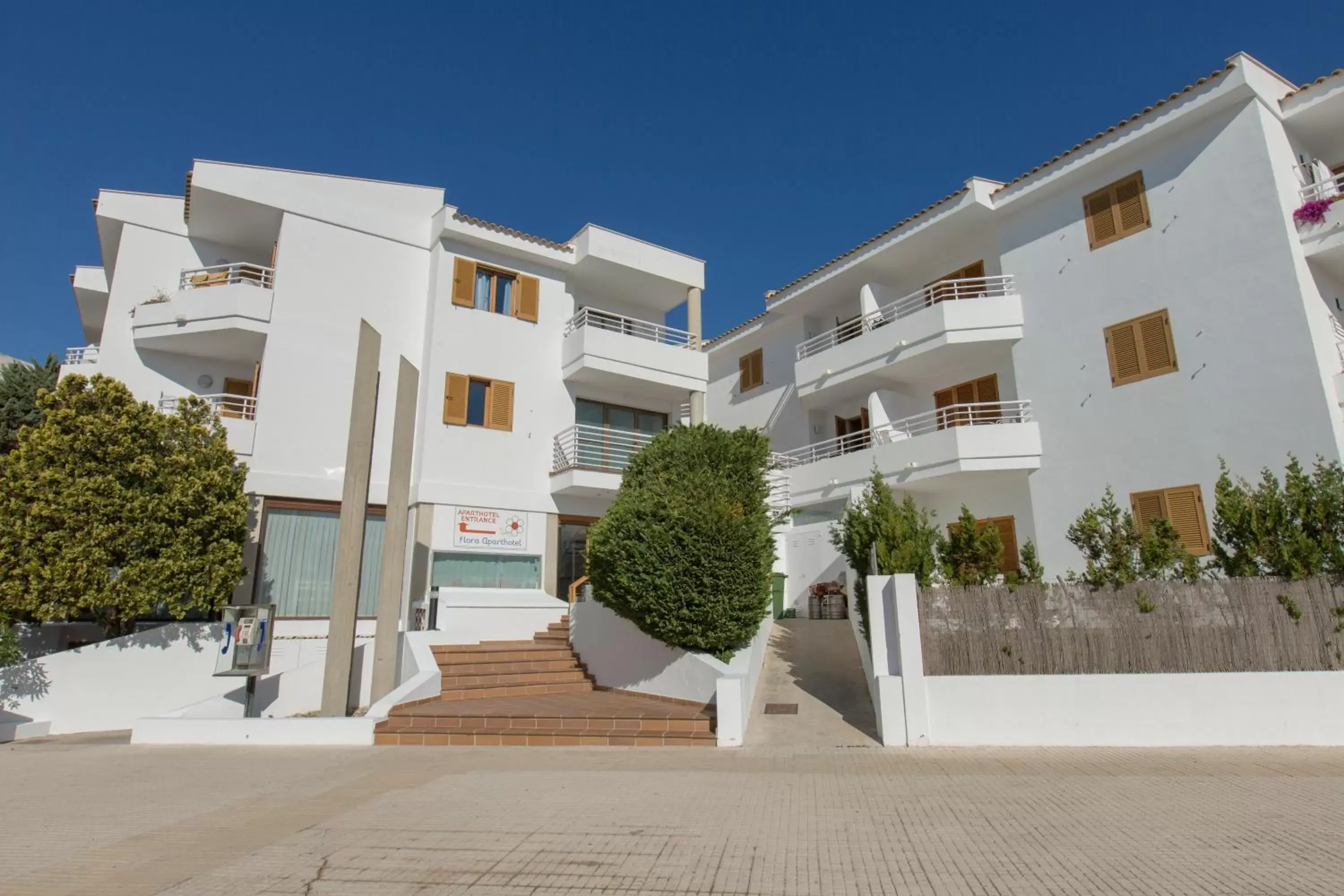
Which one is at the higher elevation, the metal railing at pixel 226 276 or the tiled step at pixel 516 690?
the metal railing at pixel 226 276

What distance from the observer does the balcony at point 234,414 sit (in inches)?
567

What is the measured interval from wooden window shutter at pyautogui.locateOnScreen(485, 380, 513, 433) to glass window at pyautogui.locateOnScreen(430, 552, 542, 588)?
295 centimetres

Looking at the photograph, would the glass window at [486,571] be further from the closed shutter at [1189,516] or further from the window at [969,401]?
the closed shutter at [1189,516]

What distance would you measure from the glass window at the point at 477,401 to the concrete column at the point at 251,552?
4.50m

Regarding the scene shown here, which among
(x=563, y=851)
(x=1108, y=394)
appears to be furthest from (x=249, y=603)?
(x=1108, y=394)

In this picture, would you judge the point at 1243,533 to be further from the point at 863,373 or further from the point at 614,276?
the point at 614,276

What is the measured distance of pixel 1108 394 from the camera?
14.8 m

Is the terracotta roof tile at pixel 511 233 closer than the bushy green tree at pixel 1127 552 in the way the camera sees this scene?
No

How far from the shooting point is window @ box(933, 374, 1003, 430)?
56.5 feet

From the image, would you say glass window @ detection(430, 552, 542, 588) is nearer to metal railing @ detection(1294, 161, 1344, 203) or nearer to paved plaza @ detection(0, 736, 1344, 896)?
paved plaza @ detection(0, 736, 1344, 896)

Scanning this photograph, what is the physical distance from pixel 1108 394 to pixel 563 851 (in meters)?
14.0

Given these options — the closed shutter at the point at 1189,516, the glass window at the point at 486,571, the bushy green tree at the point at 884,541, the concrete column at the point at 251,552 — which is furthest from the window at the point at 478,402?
the closed shutter at the point at 1189,516

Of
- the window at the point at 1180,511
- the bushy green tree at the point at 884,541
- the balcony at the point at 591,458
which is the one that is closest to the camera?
the bushy green tree at the point at 884,541

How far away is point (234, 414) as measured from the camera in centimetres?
1580
